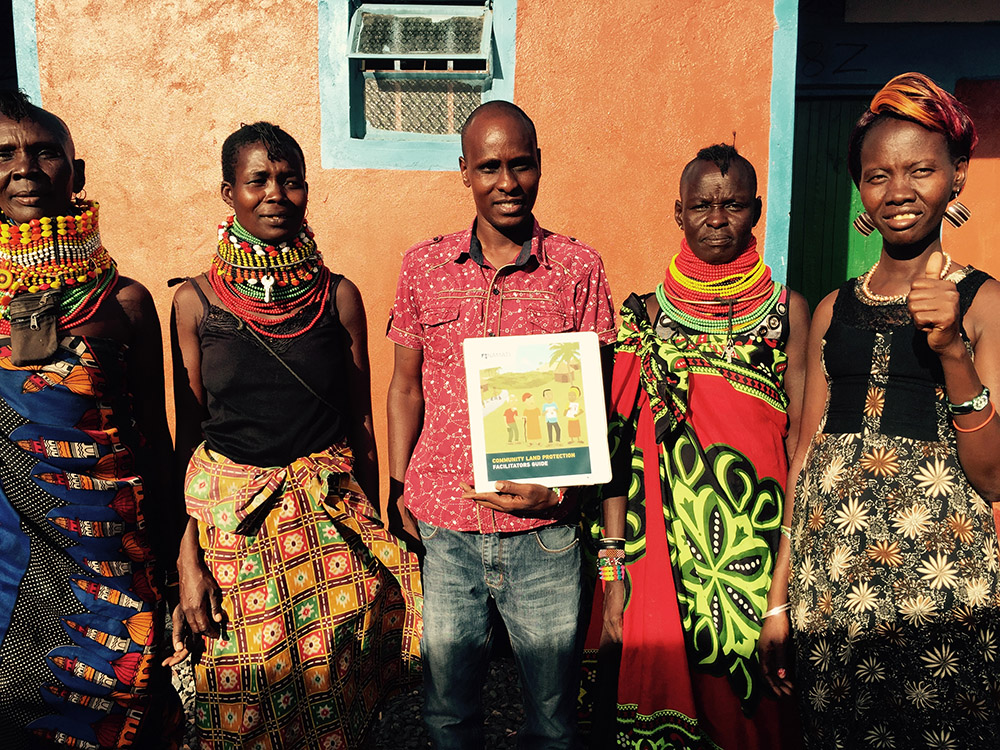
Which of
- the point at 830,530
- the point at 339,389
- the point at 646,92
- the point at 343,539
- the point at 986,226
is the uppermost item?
the point at 646,92

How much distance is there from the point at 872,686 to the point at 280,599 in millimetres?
1782

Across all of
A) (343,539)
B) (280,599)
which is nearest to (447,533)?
(343,539)

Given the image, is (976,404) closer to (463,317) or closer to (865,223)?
(865,223)

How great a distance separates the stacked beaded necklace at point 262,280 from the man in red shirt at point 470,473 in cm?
35

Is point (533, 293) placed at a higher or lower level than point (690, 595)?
higher

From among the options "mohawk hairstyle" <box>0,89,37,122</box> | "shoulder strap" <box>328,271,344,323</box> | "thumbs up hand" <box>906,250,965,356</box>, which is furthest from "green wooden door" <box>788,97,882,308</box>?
"mohawk hairstyle" <box>0,89,37,122</box>

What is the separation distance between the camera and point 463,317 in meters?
2.43

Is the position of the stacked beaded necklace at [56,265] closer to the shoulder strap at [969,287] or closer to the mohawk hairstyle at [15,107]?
the mohawk hairstyle at [15,107]

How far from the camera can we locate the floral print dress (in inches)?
77.2

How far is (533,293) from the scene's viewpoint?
2.41 m

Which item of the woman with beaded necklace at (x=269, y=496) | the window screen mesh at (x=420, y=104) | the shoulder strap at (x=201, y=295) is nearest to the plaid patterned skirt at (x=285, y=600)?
the woman with beaded necklace at (x=269, y=496)

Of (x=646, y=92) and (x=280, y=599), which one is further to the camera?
(x=646, y=92)

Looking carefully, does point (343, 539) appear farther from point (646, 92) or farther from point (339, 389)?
point (646, 92)

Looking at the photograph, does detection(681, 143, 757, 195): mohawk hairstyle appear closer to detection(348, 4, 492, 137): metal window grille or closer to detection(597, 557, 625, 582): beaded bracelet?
detection(597, 557, 625, 582): beaded bracelet
